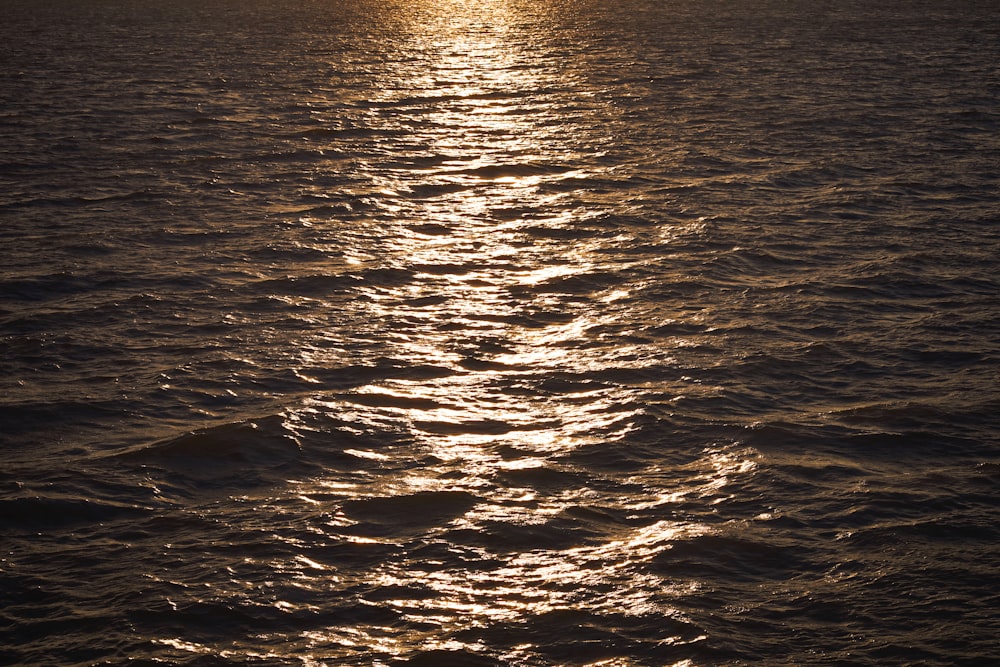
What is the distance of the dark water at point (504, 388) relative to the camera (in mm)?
5754

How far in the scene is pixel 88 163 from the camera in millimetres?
15422

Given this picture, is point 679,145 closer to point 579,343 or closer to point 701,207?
point 701,207

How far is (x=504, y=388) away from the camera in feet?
27.3

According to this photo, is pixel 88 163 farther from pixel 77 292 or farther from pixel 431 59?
pixel 431 59

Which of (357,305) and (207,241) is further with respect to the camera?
(207,241)

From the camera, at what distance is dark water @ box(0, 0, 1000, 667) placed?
18.9 feet

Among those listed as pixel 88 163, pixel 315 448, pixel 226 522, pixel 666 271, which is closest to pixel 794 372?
pixel 666 271

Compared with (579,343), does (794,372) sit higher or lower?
lower

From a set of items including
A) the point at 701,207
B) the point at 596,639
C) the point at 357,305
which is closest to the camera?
the point at 596,639

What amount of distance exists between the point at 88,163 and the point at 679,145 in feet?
27.3

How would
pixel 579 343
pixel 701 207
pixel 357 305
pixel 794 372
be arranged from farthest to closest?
pixel 701 207 < pixel 357 305 < pixel 579 343 < pixel 794 372

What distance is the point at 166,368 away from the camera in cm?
876

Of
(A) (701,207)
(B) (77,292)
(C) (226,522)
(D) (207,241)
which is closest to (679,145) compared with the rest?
(A) (701,207)

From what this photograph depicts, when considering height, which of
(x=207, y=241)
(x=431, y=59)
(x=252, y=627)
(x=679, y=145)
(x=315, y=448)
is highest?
(x=431, y=59)
